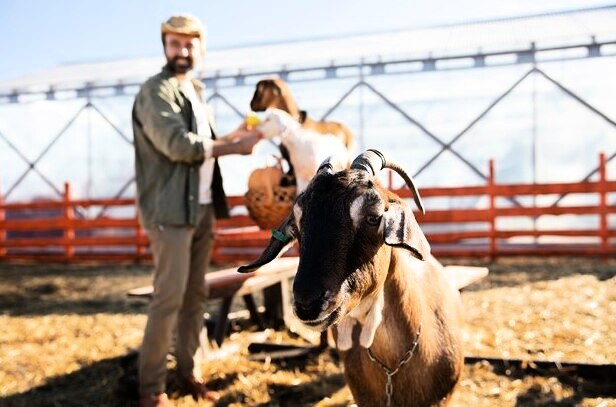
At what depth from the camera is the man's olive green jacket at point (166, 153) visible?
116 inches

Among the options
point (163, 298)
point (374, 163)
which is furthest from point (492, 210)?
point (374, 163)

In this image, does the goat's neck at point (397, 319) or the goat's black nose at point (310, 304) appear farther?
the goat's neck at point (397, 319)

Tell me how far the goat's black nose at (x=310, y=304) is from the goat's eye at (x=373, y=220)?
0.28 m

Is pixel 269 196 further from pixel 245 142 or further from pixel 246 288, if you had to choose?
pixel 246 288

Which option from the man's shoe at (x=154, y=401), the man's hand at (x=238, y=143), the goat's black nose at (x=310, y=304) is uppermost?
the man's hand at (x=238, y=143)

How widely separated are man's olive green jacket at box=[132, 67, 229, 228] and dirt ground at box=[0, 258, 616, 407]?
3.82 ft

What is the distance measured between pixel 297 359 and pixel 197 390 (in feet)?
3.07

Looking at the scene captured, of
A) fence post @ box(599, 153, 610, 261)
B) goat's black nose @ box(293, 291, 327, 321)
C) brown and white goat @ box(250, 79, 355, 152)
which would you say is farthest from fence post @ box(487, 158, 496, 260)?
goat's black nose @ box(293, 291, 327, 321)

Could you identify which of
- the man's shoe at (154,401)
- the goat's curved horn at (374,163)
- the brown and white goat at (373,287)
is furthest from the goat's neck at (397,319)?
the man's shoe at (154,401)

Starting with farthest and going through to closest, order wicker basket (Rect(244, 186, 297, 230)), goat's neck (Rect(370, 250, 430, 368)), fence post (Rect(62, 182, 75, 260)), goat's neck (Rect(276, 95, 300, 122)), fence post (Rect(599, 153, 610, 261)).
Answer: fence post (Rect(62, 182, 75, 260))
fence post (Rect(599, 153, 610, 261))
goat's neck (Rect(276, 95, 300, 122))
wicker basket (Rect(244, 186, 297, 230))
goat's neck (Rect(370, 250, 430, 368))

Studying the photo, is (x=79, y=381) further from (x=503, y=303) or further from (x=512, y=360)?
(x=503, y=303)

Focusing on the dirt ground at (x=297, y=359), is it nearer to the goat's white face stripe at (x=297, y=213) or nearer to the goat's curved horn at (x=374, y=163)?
the goat's curved horn at (x=374, y=163)

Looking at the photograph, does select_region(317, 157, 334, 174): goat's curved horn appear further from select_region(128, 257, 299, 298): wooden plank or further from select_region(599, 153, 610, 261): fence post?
select_region(599, 153, 610, 261): fence post

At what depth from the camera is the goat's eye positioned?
5.62ft
